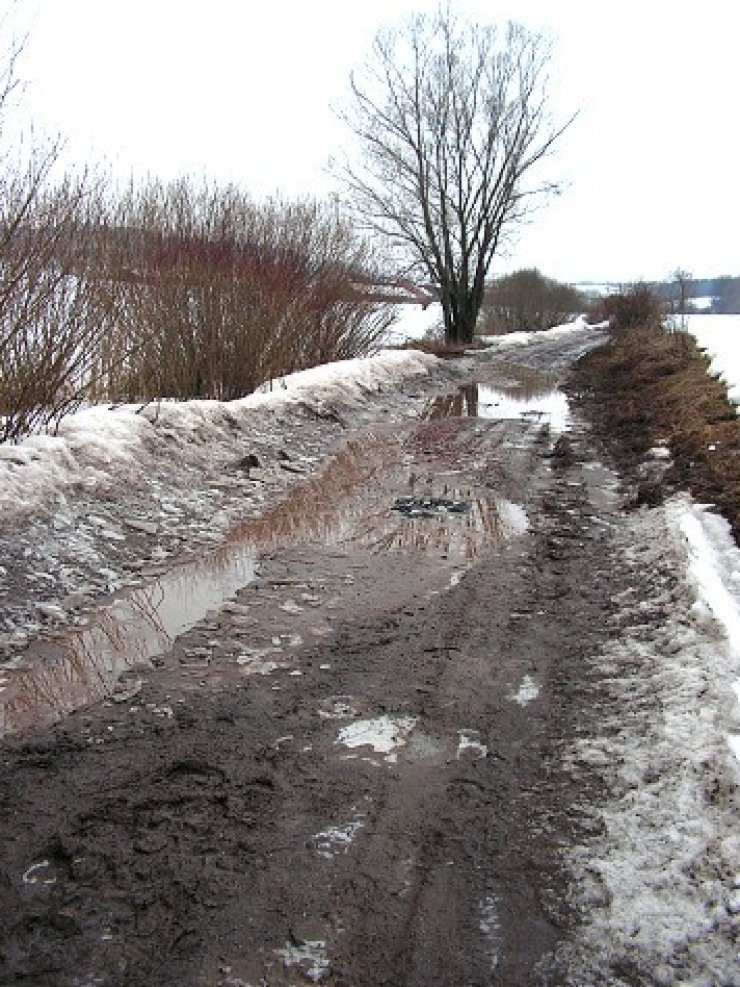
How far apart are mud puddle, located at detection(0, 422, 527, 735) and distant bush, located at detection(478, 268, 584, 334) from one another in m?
41.7

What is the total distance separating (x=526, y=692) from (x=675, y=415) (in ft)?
25.1

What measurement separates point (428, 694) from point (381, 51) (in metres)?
26.8

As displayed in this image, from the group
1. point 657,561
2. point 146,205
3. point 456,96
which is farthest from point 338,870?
point 456,96

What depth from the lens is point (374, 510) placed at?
20.3ft

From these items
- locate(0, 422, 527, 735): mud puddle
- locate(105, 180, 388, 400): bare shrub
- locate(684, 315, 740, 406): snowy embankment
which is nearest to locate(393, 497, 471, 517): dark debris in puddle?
locate(0, 422, 527, 735): mud puddle

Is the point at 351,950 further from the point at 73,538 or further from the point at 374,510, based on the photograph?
the point at 374,510

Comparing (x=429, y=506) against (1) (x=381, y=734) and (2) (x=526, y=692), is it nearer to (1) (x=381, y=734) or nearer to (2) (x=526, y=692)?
(2) (x=526, y=692)

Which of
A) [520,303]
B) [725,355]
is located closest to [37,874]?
[725,355]

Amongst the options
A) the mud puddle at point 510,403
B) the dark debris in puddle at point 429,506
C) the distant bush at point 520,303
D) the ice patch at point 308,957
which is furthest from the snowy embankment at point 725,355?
the distant bush at point 520,303

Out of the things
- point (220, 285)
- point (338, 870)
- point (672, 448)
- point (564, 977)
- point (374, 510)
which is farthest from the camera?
point (220, 285)

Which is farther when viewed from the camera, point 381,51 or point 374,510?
point 381,51

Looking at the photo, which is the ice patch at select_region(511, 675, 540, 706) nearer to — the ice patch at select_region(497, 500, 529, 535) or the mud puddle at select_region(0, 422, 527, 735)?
the mud puddle at select_region(0, 422, 527, 735)

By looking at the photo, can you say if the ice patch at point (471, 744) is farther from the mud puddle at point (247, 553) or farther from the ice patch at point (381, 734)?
the mud puddle at point (247, 553)

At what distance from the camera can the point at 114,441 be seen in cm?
643
